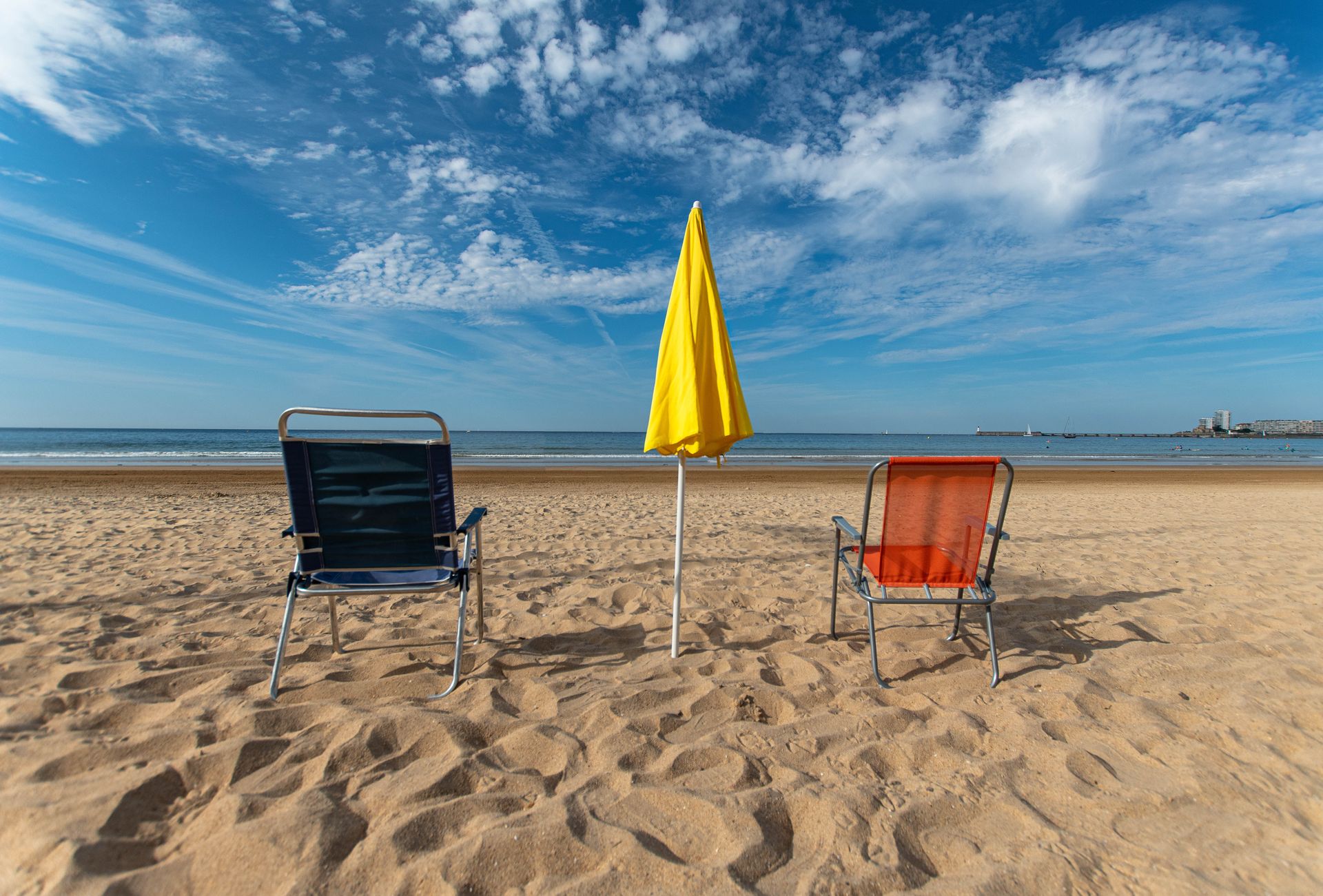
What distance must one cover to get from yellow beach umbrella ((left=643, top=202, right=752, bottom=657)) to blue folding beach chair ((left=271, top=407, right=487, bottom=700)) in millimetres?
1073

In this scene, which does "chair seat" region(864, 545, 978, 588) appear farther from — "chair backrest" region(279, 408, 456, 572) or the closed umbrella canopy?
"chair backrest" region(279, 408, 456, 572)

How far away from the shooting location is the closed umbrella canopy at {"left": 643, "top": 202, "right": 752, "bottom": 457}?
2582 millimetres

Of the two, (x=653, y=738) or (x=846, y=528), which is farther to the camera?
(x=846, y=528)

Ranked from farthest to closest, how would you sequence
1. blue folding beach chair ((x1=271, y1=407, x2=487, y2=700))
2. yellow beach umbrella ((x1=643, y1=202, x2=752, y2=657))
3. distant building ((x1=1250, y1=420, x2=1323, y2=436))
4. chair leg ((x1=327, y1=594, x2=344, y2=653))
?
1. distant building ((x1=1250, y1=420, x2=1323, y2=436))
2. chair leg ((x1=327, y1=594, x2=344, y2=653))
3. blue folding beach chair ((x1=271, y1=407, x2=487, y2=700))
4. yellow beach umbrella ((x1=643, y1=202, x2=752, y2=657))

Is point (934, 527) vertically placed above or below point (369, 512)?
below

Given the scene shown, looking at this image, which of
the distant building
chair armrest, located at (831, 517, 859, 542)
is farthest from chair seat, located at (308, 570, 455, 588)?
the distant building

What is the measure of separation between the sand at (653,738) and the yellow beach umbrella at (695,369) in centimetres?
114

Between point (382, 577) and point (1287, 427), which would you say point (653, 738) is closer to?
point (382, 577)

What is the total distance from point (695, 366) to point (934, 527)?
1.53 m

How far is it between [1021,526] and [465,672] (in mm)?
6484

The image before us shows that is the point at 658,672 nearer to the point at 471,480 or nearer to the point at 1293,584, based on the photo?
A: the point at 1293,584

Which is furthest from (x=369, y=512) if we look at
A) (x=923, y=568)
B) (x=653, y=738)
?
(x=923, y=568)

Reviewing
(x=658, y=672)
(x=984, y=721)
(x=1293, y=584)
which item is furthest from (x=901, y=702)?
(x=1293, y=584)

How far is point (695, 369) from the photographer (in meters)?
2.57
